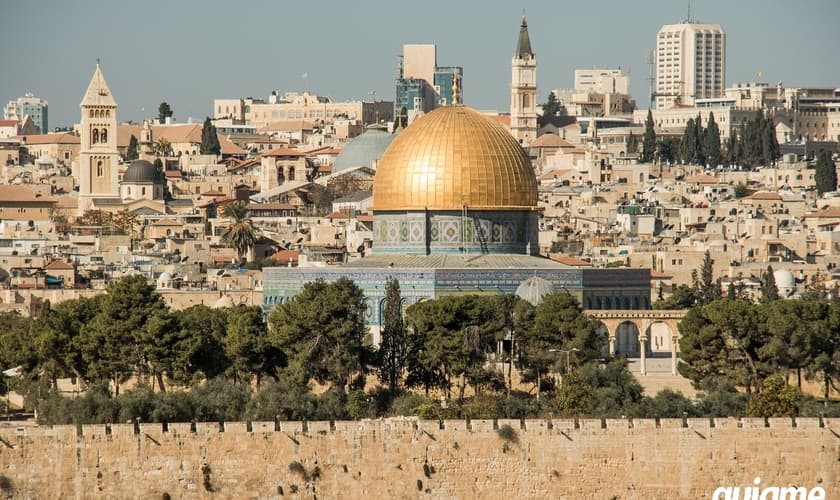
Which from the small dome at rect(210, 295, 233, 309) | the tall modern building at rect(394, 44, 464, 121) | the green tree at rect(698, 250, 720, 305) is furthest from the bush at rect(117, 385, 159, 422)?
the tall modern building at rect(394, 44, 464, 121)

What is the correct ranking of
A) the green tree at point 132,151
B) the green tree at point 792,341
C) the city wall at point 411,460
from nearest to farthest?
the city wall at point 411,460 → the green tree at point 792,341 → the green tree at point 132,151

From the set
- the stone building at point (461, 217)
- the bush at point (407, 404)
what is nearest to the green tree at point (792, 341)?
the bush at point (407, 404)

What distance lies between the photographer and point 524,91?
126 metres

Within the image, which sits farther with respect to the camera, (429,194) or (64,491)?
(429,194)

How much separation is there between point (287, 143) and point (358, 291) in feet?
294

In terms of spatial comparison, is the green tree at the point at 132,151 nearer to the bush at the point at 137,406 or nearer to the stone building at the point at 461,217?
the stone building at the point at 461,217

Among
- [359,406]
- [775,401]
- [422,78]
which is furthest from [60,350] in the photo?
[422,78]

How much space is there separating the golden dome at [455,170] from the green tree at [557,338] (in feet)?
19.9

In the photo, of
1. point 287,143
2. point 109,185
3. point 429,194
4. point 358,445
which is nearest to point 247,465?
point 358,445

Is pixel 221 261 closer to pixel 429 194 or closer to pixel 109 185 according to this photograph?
pixel 429 194

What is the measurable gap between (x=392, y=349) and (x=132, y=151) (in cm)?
8047

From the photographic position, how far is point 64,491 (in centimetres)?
3816

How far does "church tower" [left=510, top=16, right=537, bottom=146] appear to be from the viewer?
401ft

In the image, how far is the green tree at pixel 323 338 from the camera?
46406 millimetres
